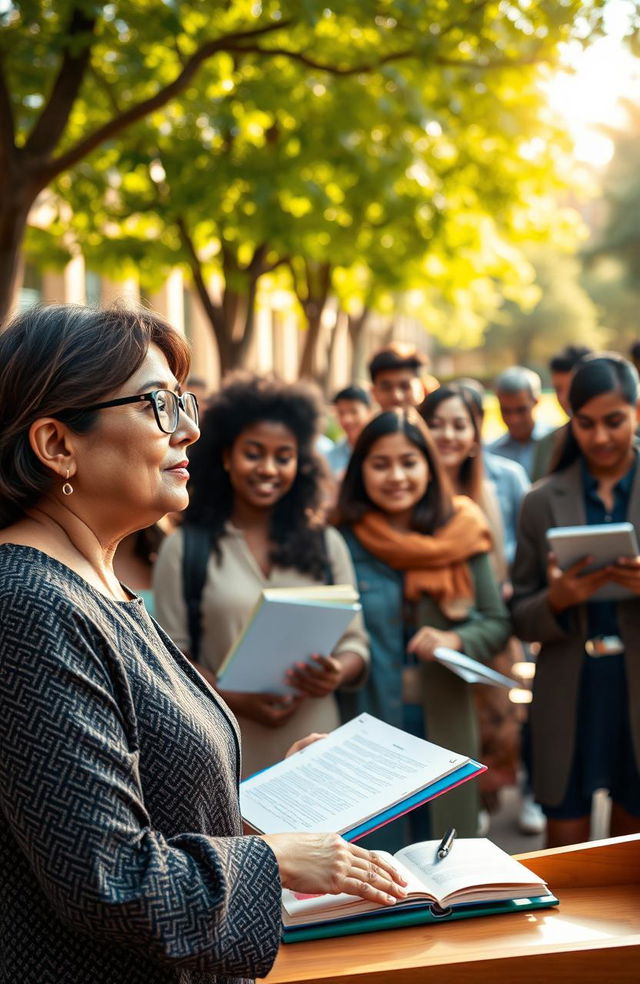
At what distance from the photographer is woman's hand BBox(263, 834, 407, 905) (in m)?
1.68

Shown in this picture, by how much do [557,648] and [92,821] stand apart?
9.49 ft

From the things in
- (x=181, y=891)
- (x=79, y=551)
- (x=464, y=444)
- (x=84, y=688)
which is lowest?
(x=181, y=891)

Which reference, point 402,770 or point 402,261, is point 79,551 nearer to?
point 402,770

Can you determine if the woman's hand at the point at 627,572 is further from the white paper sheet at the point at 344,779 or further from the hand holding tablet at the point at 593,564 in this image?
the white paper sheet at the point at 344,779

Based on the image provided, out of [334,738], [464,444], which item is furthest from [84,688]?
[464,444]

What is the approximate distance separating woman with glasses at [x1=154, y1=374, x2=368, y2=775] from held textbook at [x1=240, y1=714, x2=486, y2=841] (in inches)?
55.0

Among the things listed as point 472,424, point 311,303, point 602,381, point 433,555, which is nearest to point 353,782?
point 433,555

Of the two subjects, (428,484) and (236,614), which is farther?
(428,484)

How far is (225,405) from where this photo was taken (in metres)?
4.12

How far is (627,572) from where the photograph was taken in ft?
12.4

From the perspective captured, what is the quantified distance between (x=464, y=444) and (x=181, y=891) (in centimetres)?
400

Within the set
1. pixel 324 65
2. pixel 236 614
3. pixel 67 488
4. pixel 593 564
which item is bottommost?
pixel 236 614

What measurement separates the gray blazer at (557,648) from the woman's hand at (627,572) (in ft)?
0.86

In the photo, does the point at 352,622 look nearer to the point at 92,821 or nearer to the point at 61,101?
the point at 92,821
